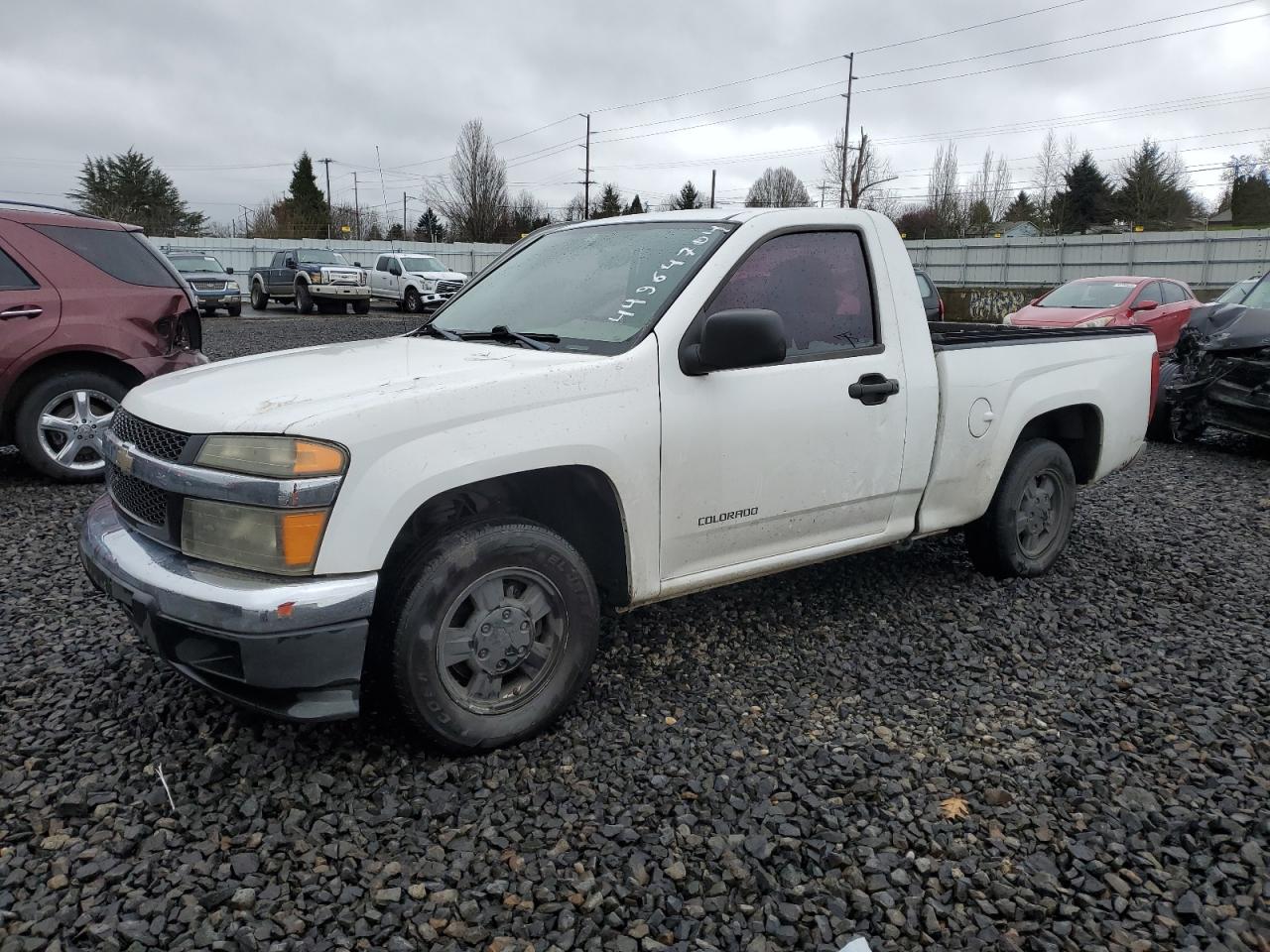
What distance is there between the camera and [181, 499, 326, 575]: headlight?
8.23 feet

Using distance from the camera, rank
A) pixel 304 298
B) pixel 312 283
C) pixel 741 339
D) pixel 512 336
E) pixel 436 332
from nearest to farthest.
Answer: pixel 741 339 → pixel 512 336 → pixel 436 332 → pixel 312 283 → pixel 304 298

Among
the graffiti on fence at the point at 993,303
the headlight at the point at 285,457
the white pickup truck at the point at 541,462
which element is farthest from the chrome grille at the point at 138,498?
the graffiti on fence at the point at 993,303

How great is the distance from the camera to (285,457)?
2.53 m

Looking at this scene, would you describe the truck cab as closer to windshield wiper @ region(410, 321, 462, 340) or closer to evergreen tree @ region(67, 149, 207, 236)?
windshield wiper @ region(410, 321, 462, 340)

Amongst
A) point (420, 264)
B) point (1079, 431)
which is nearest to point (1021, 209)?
point (420, 264)

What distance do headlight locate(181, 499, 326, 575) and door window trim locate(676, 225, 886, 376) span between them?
1345mm

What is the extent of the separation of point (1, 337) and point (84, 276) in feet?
2.16

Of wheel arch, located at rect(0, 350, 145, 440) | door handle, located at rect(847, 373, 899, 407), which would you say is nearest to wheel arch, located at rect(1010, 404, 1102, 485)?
door handle, located at rect(847, 373, 899, 407)

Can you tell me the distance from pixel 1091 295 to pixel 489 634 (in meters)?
13.8

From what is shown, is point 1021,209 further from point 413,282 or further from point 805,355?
point 805,355

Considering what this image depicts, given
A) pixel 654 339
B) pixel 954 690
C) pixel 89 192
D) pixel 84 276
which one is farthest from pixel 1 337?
pixel 89 192

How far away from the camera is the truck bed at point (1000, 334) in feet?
13.9

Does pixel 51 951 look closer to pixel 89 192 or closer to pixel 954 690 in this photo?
pixel 954 690

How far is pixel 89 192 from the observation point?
6397 cm
